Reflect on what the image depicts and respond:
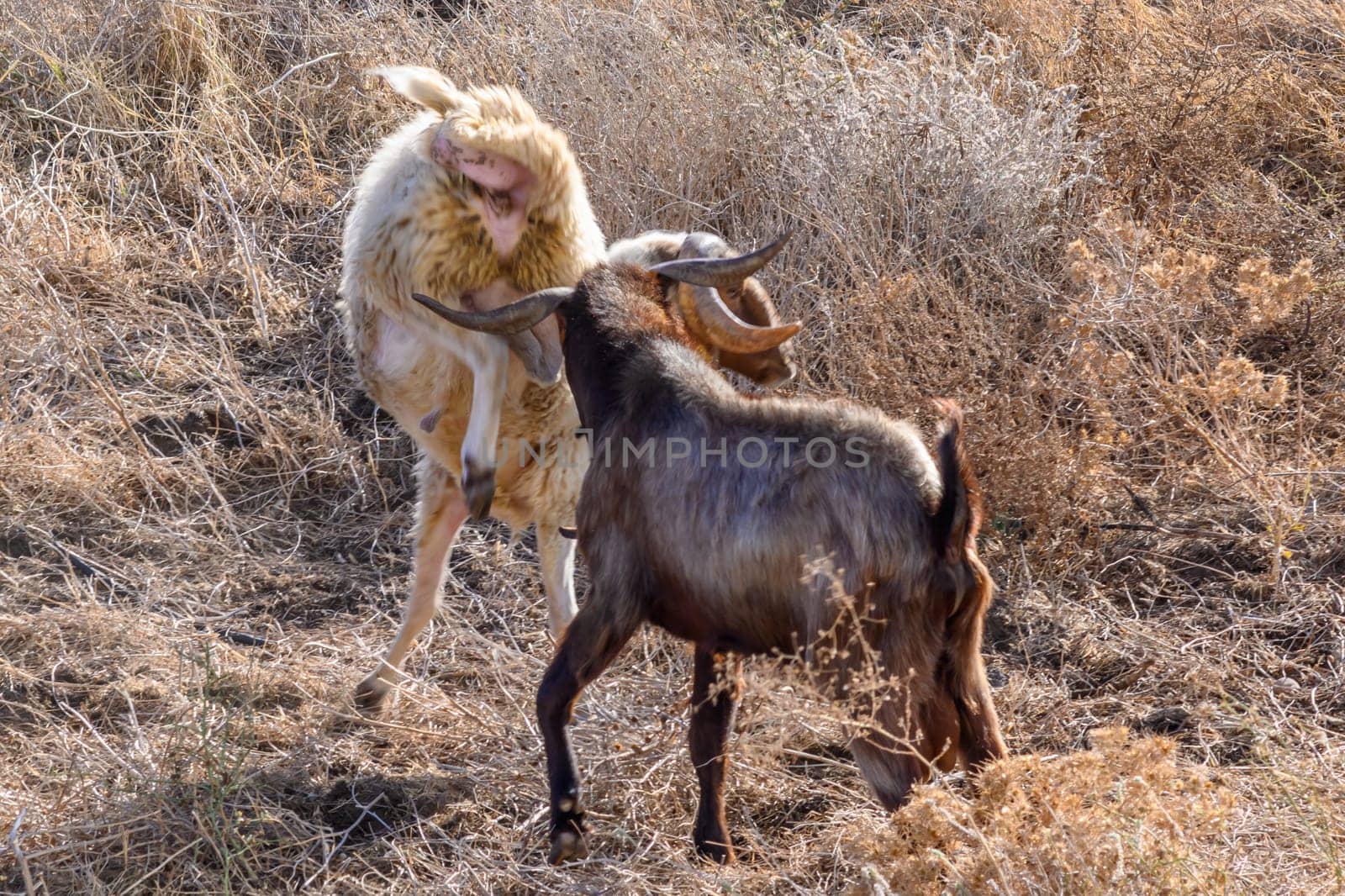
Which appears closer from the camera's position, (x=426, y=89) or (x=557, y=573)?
(x=426, y=89)

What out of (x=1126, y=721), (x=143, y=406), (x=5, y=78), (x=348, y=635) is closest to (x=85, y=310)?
(x=143, y=406)

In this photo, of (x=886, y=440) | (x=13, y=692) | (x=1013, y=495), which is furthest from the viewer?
A: (x=1013, y=495)

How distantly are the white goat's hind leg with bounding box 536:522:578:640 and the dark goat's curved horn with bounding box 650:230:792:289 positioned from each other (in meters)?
1.21

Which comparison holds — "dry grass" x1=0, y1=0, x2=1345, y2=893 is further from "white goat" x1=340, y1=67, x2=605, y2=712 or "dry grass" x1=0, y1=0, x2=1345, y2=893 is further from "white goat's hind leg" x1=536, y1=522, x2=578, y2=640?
"white goat" x1=340, y1=67, x2=605, y2=712

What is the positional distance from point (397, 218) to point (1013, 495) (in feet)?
8.45

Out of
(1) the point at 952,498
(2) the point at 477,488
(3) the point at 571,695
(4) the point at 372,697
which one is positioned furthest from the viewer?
(4) the point at 372,697

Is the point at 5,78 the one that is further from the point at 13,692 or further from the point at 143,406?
the point at 13,692

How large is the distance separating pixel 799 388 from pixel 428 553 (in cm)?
167

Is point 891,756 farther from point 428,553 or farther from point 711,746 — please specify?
point 428,553

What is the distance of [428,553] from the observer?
17.7ft

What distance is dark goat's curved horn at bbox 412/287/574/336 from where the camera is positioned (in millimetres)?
4516

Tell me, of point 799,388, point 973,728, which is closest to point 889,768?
point 973,728

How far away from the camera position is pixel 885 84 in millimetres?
7176

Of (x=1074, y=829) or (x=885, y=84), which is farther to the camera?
(x=885, y=84)
